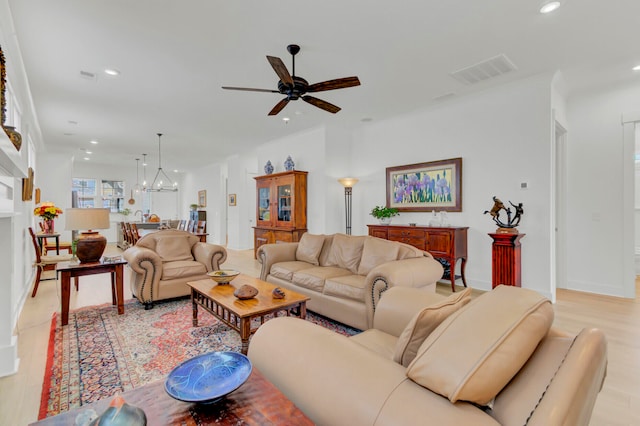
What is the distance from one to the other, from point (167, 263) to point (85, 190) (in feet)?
30.8

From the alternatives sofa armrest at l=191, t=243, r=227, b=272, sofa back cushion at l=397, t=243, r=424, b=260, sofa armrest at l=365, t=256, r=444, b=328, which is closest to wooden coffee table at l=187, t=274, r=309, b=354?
sofa armrest at l=365, t=256, r=444, b=328

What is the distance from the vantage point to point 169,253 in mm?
4164

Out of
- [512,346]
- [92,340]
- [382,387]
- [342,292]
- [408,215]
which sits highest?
[408,215]

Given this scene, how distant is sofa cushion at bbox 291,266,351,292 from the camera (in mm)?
3264

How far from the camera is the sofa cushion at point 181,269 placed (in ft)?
12.4

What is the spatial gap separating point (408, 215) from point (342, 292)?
8.99 ft

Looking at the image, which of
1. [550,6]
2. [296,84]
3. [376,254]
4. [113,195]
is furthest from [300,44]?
[113,195]

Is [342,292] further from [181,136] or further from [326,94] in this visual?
[181,136]

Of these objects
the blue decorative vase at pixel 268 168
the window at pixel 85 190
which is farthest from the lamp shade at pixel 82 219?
the window at pixel 85 190

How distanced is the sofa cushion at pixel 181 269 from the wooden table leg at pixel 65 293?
898 millimetres

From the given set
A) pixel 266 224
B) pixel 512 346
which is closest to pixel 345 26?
pixel 512 346

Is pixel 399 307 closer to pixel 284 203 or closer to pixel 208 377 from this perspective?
pixel 208 377

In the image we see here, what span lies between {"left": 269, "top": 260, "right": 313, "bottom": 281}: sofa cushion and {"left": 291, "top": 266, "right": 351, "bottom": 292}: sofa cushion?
9 centimetres

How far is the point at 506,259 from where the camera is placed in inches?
152
